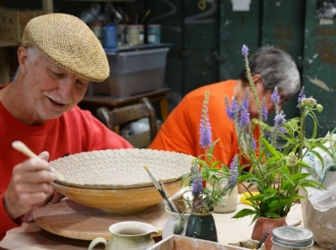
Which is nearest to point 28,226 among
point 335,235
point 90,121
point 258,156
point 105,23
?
point 90,121

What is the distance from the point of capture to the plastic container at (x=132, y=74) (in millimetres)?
3955

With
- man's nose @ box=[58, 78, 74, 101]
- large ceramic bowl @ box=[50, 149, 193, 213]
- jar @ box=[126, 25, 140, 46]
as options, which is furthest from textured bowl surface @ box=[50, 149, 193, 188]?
jar @ box=[126, 25, 140, 46]

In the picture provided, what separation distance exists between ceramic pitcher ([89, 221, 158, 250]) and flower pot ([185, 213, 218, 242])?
8cm

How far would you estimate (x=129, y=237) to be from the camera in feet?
3.75

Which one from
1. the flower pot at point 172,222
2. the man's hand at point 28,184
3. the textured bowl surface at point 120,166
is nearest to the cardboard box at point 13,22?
the textured bowl surface at point 120,166

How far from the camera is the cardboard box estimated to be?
10.9 feet

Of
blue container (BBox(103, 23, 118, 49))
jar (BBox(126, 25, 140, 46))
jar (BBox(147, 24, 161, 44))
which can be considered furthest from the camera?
jar (BBox(147, 24, 161, 44))

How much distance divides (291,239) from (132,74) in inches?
122

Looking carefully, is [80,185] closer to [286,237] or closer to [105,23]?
[286,237]

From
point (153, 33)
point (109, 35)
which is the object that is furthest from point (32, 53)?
point (153, 33)

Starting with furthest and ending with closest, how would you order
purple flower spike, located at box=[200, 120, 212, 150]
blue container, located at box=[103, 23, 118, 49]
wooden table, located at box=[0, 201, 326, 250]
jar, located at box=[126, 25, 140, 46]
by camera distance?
jar, located at box=[126, 25, 140, 46]
blue container, located at box=[103, 23, 118, 49]
wooden table, located at box=[0, 201, 326, 250]
purple flower spike, located at box=[200, 120, 212, 150]

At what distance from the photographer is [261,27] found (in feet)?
14.0

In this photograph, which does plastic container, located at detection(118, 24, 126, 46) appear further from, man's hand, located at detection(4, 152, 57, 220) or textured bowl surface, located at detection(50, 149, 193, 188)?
man's hand, located at detection(4, 152, 57, 220)

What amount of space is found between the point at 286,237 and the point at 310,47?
3.25 metres
